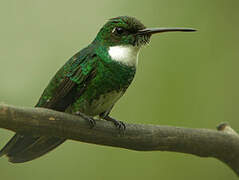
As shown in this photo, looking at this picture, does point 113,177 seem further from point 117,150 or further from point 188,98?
Result: point 188,98

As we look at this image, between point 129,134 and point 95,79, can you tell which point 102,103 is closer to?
point 95,79

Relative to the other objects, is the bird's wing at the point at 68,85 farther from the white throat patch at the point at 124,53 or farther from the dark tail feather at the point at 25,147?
the dark tail feather at the point at 25,147

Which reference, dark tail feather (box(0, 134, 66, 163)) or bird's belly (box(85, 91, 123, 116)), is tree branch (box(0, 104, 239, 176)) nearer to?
bird's belly (box(85, 91, 123, 116))

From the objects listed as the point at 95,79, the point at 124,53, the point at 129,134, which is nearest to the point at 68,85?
the point at 95,79

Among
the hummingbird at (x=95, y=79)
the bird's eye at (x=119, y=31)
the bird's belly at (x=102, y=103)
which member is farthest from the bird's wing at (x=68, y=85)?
the bird's eye at (x=119, y=31)

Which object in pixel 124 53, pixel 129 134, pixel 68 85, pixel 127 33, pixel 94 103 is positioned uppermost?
pixel 127 33

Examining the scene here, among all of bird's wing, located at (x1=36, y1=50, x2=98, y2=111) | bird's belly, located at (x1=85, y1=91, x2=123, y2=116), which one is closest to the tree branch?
bird's belly, located at (x1=85, y1=91, x2=123, y2=116)

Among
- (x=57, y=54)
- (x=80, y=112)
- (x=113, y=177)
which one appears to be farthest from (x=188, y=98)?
(x=80, y=112)
